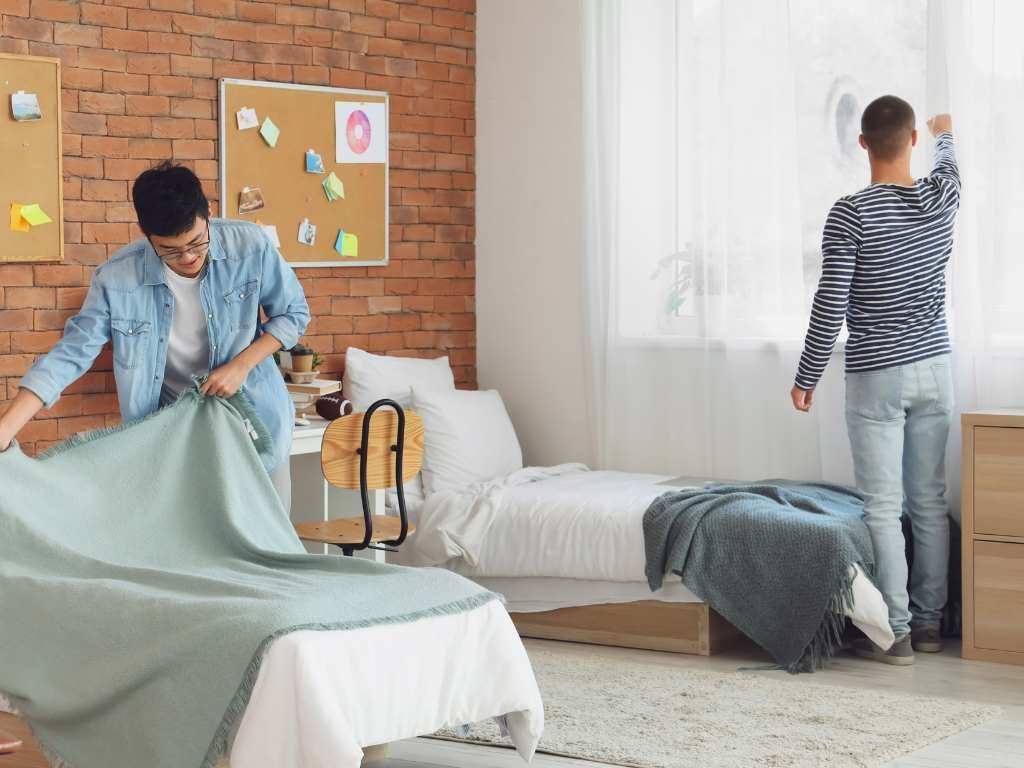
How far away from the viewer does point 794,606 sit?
14.0ft

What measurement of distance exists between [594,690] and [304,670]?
1.55 meters

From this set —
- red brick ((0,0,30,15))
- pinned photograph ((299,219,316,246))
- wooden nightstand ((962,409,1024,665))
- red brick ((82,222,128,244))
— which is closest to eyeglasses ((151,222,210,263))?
red brick ((82,222,128,244))

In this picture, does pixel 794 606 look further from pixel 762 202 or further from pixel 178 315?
pixel 178 315

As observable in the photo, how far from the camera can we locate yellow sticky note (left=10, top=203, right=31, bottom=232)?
14.1 feet

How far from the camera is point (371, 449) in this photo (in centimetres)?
399

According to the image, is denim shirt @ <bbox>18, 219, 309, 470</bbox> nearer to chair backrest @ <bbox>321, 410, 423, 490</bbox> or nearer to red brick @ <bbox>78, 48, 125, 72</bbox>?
chair backrest @ <bbox>321, 410, 423, 490</bbox>

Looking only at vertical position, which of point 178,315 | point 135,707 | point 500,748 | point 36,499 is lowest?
point 500,748

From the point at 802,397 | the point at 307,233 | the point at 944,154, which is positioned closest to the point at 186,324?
the point at 307,233

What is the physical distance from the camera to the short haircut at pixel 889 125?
4.29 metres

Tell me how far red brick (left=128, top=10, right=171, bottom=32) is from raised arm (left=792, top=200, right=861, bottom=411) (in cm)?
217

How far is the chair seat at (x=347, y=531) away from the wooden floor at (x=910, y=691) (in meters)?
0.61

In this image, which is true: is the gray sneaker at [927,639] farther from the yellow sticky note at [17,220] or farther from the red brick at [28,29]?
the red brick at [28,29]

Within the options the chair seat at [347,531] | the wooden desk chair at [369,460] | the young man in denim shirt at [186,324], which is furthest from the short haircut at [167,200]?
the chair seat at [347,531]

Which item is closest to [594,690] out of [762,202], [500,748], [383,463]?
[500,748]
